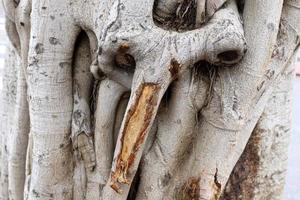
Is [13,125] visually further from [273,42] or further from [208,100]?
[273,42]

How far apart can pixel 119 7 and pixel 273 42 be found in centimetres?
23

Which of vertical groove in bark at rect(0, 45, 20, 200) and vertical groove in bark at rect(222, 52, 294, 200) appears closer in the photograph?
vertical groove in bark at rect(222, 52, 294, 200)

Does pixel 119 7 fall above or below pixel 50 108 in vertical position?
above

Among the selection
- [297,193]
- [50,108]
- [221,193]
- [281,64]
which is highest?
[281,64]

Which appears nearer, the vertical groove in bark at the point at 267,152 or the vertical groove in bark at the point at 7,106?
the vertical groove in bark at the point at 267,152

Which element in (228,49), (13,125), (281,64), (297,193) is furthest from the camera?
(297,193)

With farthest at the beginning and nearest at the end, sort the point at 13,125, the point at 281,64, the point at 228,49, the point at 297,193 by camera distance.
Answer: the point at 297,193, the point at 13,125, the point at 281,64, the point at 228,49

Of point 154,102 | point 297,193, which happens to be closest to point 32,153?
point 154,102

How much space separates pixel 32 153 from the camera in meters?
1.00

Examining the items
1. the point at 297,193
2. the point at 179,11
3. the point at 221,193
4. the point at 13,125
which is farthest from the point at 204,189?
the point at 297,193

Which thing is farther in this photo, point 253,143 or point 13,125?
point 13,125

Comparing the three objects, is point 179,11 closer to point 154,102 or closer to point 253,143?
point 154,102

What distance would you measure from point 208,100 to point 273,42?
127 mm

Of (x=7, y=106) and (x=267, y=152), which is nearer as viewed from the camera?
(x=267, y=152)
